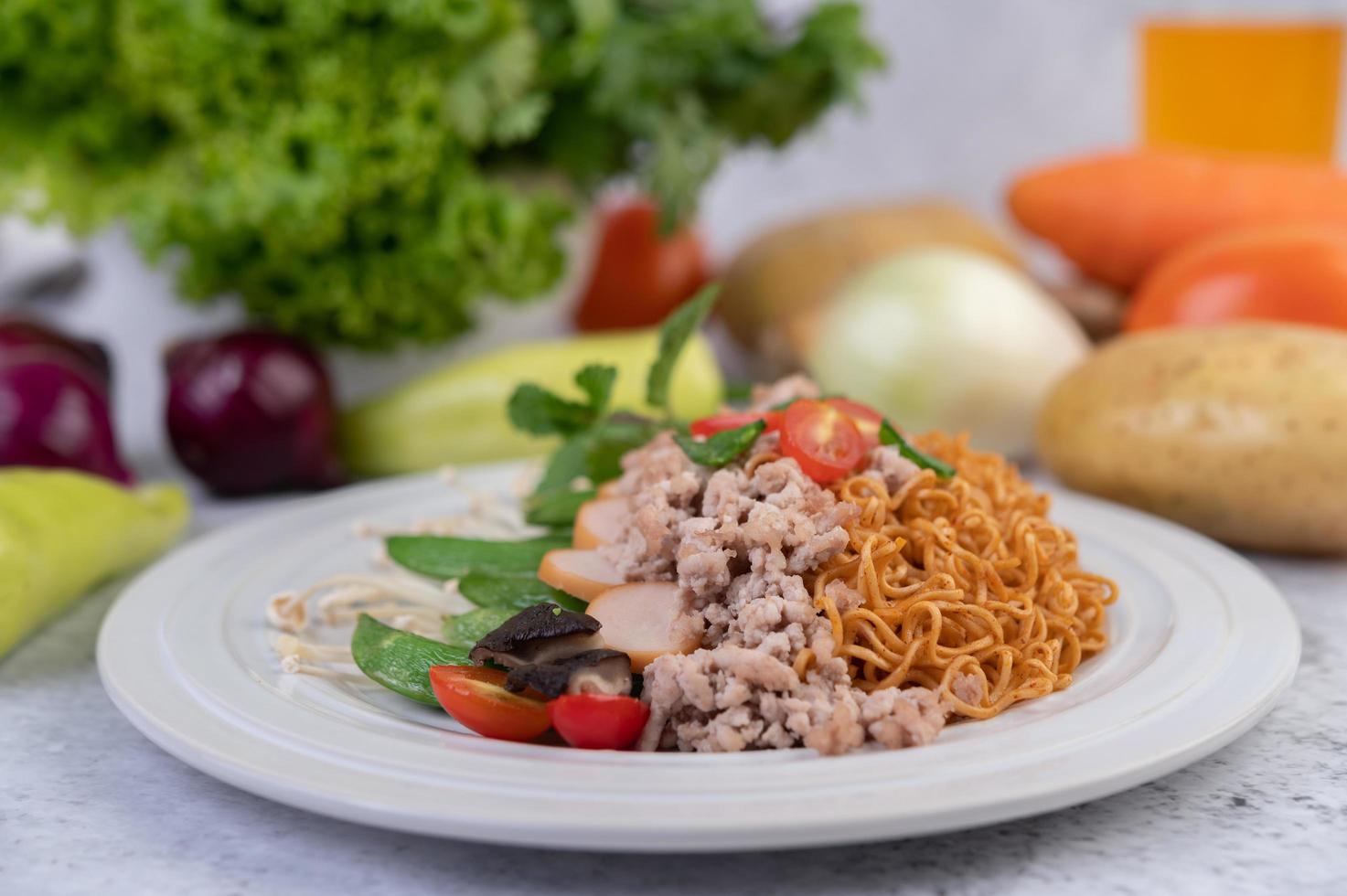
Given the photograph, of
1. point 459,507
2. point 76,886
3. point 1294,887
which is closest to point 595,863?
point 76,886

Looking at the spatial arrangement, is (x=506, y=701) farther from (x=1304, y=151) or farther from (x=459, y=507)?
(x=1304, y=151)

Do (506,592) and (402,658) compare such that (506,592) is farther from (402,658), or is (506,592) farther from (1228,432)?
(1228,432)

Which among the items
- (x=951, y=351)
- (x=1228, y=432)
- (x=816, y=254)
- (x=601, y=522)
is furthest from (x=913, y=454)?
(x=816, y=254)

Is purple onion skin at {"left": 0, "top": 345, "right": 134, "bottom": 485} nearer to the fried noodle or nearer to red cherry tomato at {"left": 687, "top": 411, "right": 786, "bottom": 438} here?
red cherry tomato at {"left": 687, "top": 411, "right": 786, "bottom": 438}

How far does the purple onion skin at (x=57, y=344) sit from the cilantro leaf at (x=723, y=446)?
1682 mm

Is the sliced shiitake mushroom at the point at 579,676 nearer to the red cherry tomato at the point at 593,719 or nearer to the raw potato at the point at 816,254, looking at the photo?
the red cherry tomato at the point at 593,719

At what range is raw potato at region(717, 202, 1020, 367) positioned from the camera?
401 centimetres

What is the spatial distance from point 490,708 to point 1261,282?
6.95ft

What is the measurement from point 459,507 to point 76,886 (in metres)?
1.25

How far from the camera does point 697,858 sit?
4.75 feet

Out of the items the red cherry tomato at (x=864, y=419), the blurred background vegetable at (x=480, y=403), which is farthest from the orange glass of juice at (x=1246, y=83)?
the red cherry tomato at (x=864, y=419)

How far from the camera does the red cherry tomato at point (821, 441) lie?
185 centimetres

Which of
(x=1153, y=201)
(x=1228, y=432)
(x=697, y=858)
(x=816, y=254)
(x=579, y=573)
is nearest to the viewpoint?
(x=697, y=858)

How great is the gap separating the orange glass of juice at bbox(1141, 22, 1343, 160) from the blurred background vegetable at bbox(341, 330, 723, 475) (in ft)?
6.03
